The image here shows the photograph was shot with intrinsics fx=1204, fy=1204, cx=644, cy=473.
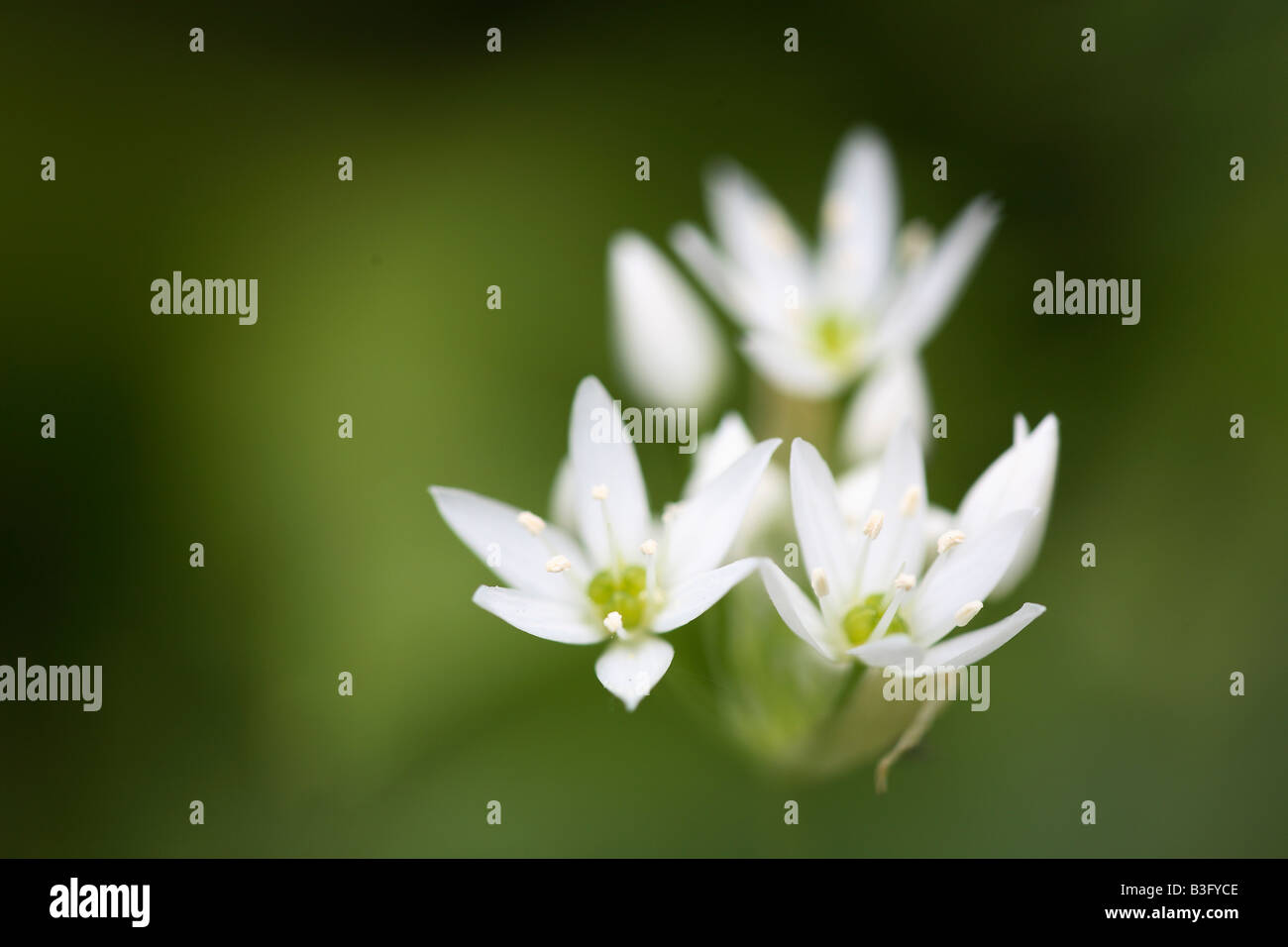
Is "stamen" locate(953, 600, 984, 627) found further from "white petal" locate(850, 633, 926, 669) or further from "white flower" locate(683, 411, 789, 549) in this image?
"white flower" locate(683, 411, 789, 549)

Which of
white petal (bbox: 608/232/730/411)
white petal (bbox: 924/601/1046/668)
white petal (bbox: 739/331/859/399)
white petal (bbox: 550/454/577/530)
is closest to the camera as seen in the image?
white petal (bbox: 924/601/1046/668)

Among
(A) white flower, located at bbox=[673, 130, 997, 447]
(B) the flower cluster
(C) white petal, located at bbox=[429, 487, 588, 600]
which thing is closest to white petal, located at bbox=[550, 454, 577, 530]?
(B) the flower cluster

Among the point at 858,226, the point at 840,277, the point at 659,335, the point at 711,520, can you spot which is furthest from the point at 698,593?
the point at 858,226

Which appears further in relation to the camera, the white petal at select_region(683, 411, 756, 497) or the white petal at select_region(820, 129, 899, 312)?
the white petal at select_region(820, 129, 899, 312)

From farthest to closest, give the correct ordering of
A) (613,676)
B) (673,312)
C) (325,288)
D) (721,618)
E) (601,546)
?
(325,288), (673,312), (721,618), (601,546), (613,676)

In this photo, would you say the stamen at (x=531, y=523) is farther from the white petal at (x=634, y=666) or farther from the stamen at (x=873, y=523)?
A: the stamen at (x=873, y=523)

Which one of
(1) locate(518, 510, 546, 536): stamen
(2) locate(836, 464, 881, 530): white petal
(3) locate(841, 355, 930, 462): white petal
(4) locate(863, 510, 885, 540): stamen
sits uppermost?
(3) locate(841, 355, 930, 462): white petal

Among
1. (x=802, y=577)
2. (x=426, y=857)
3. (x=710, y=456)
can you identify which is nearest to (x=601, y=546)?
(x=710, y=456)
